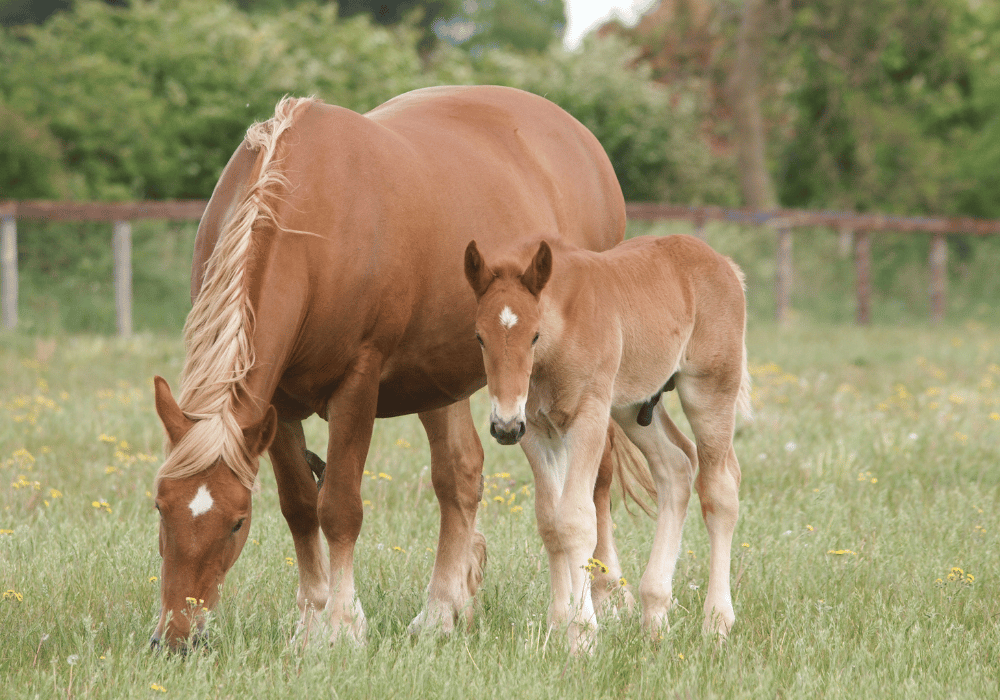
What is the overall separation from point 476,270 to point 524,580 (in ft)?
5.57

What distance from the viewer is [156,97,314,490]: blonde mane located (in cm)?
308

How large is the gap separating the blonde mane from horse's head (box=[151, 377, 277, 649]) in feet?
0.05

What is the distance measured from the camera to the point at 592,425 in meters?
3.47

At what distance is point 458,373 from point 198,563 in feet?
4.39

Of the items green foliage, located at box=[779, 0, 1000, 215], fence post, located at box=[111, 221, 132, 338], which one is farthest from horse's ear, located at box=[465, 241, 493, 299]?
green foliage, located at box=[779, 0, 1000, 215]

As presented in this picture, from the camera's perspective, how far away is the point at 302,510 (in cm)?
402

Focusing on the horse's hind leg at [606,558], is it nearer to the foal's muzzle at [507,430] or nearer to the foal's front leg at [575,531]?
the foal's front leg at [575,531]

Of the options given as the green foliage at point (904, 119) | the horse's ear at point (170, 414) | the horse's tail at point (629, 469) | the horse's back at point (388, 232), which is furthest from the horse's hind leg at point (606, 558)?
the green foliage at point (904, 119)

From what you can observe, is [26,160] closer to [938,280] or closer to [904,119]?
[938,280]

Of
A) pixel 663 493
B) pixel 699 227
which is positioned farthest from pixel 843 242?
pixel 663 493

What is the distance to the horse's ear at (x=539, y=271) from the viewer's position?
3.21 meters

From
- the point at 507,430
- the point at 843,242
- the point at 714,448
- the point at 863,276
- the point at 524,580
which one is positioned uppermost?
the point at 507,430

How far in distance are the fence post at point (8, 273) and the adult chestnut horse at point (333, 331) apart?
10.9 meters

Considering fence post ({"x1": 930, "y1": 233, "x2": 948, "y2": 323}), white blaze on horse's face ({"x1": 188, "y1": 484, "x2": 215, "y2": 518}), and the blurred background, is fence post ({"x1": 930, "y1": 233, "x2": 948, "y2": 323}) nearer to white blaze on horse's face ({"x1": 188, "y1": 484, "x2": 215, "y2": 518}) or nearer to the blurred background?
the blurred background
